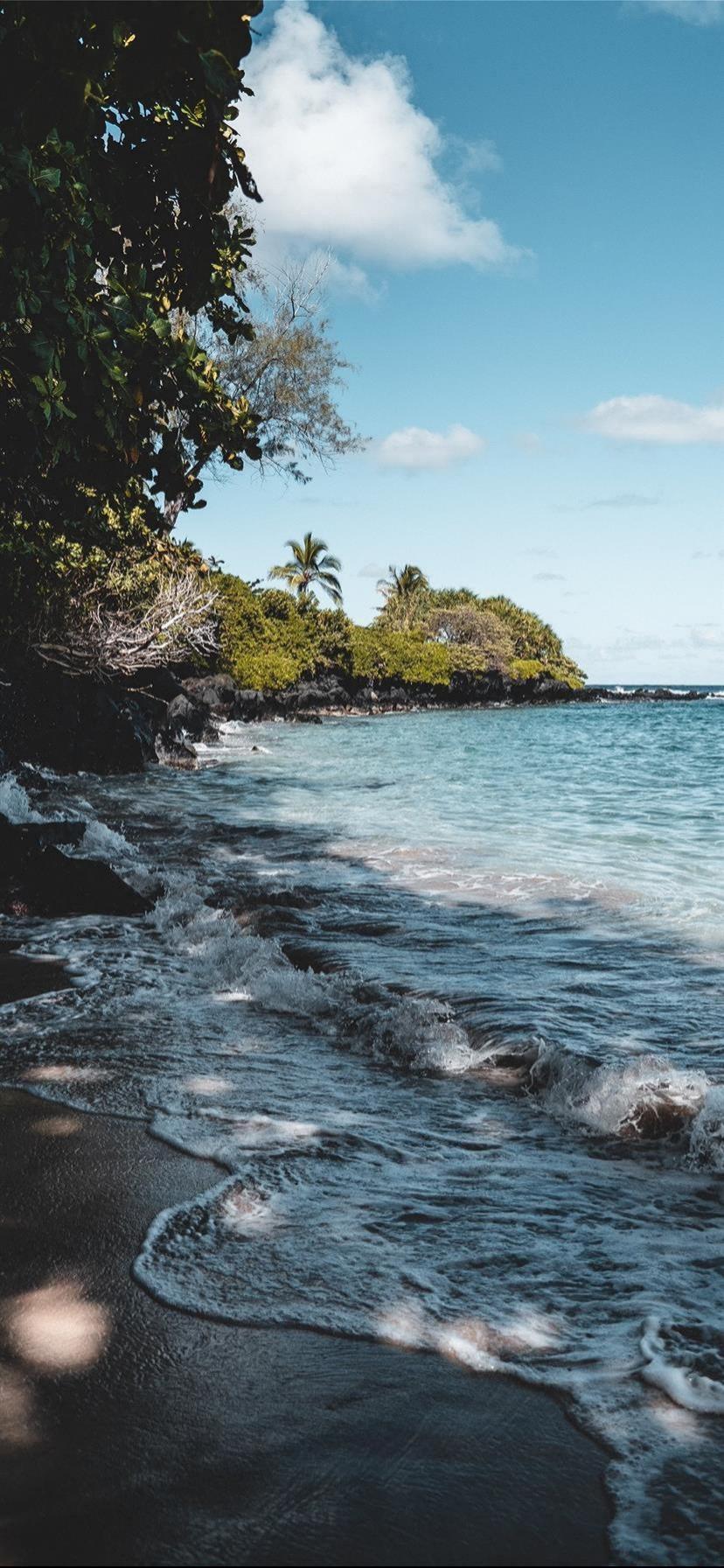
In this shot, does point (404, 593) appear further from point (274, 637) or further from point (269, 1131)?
point (269, 1131)

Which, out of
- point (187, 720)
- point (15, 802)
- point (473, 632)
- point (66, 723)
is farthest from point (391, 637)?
point (15, 802)

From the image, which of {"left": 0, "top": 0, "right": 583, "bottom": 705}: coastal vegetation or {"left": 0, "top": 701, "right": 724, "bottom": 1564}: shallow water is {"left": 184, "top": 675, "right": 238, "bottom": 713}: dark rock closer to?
{"left": 0, "top": 0, "right": 583, "bottom": 705}: coastal vegetation

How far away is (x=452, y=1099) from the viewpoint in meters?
3.96

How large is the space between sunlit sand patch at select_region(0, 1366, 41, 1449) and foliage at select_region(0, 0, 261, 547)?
3925 millimetres

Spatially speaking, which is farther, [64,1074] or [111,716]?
[111,716]

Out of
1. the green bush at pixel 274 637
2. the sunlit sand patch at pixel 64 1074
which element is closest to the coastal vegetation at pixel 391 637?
the green bush at pixel 274 637

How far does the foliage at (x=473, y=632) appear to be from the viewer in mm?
64656

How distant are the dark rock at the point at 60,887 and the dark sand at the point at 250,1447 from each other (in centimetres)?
486

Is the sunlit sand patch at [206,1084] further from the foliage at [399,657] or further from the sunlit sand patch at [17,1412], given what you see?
the foliage at [399,657]

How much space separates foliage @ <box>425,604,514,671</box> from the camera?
2546 inches

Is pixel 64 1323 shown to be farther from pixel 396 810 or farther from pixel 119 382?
pixel 396 810

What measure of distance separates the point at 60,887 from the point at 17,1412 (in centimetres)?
561

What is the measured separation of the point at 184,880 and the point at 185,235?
16.3 ft

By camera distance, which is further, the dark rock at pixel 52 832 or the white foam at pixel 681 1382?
the dark rock at pixel 52 832
